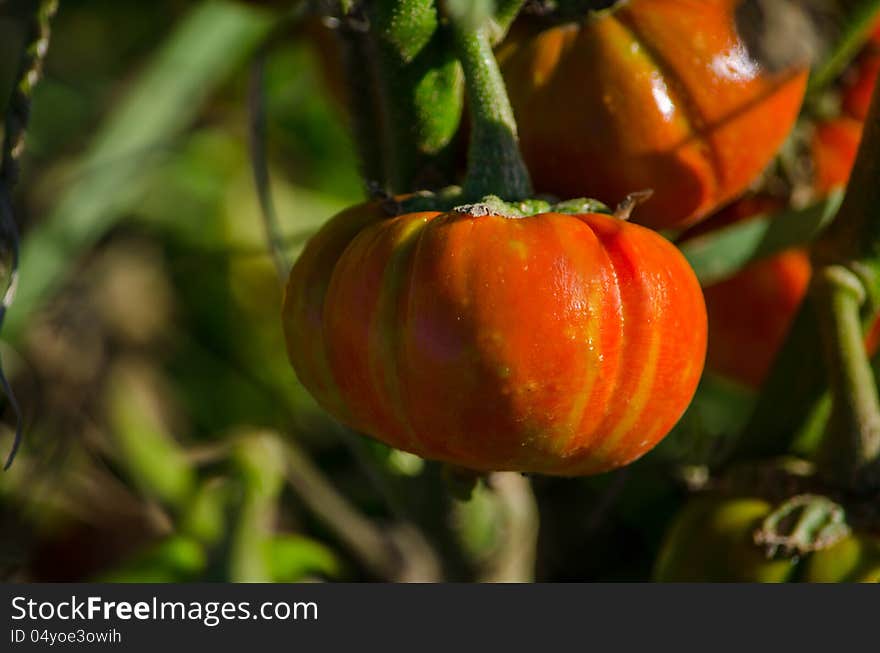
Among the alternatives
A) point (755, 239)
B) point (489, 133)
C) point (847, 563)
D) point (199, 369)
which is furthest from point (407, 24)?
point (199, 369)

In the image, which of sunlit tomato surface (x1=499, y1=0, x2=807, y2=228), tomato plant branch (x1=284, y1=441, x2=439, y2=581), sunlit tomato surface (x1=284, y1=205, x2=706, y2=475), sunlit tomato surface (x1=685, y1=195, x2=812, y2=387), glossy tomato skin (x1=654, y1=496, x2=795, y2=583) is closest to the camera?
sunlit tomato surface (x1=284, y1=205, x2=706, y2=475)

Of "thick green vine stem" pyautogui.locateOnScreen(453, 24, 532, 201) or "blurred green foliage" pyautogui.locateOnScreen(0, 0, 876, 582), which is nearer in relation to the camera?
"thick green vine stem" pyautogui.locateOnScreen(453, 24, 532, 201)

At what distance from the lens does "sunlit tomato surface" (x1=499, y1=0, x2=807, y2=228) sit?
71cm

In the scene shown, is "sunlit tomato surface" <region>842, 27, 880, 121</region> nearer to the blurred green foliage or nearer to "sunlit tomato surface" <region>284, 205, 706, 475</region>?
the blurred green foliage

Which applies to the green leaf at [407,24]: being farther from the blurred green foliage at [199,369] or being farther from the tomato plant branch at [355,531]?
the tomato plant branch at [355,531]

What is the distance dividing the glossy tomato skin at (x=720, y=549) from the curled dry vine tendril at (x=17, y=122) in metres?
0.47

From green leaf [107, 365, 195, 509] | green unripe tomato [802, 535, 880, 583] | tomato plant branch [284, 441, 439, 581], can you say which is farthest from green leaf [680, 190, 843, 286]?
green leaf [107, 365, 195, 509]

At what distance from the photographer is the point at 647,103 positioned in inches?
28.1

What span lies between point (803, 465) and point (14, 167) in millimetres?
598

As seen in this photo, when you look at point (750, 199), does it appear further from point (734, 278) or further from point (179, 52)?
point (179, 52)

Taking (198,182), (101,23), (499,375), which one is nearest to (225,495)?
(499,375)

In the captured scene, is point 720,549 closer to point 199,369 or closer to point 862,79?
point 862,79

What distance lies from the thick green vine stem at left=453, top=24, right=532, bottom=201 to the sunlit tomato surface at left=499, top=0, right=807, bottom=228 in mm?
55

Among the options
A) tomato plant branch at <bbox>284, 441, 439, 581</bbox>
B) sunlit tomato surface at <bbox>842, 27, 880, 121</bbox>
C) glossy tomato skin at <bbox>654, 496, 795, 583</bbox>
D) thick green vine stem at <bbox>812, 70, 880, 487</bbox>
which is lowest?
tomato plant branch at <bbox>284, 441, 439, 581</bbox>
